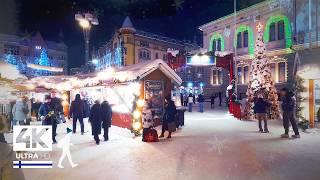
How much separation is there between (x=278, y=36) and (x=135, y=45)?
2667cm

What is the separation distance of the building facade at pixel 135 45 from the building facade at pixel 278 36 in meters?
15.4

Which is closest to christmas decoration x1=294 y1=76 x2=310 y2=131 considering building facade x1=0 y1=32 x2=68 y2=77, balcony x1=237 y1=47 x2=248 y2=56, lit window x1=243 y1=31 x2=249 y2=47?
balcony x1=237 y1=47 x2=248 y2=56

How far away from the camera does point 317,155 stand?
890 cm

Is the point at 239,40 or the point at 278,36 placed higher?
the point at 239,40

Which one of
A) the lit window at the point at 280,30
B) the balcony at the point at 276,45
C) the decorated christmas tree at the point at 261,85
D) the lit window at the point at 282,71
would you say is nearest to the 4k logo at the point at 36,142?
the decorated christmas tree at the point at 261,85

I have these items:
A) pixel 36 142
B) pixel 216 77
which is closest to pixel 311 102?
pixel 36 142

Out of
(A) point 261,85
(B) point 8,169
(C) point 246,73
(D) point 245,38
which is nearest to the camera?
(B) point 8,169

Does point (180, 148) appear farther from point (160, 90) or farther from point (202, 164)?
point (160, 90)

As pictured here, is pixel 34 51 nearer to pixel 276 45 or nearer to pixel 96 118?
pixel 276 45

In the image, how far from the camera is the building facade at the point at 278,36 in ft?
49.5

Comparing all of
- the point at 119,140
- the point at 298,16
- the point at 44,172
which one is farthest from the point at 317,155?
the point at 298,16

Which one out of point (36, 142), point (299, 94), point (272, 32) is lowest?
point (36, 142)

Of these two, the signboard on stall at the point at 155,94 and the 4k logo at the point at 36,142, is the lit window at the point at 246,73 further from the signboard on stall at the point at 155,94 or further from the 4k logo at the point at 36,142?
the 4k logo at the point at 36,142

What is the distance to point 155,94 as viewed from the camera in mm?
15148
